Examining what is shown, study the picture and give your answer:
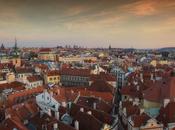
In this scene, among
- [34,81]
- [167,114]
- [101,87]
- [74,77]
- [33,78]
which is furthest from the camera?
[74,77]

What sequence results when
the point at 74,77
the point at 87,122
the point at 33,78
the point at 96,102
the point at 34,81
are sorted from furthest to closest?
the point at 74,77 < the point at 33,78 < the point at 34,81 < the point at 96,102 < the point at 87,122

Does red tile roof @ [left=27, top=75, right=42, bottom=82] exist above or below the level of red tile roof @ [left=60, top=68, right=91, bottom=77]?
below

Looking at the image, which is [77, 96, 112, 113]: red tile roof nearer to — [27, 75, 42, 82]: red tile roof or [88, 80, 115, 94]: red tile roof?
[88, 80, 115, 94]: red tile roof

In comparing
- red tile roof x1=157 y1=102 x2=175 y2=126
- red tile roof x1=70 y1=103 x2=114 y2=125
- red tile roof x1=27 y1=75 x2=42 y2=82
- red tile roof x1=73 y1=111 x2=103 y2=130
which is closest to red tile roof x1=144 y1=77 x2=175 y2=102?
red tile roof x1=157 y1=102 x2=175 y2=126

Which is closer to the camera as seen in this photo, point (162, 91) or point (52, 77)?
point (162, 91)

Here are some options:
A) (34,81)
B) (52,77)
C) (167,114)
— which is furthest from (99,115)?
(52,77)

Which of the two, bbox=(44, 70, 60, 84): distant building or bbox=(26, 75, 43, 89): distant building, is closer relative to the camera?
bbox=(26, 75, 43, 89): distant building

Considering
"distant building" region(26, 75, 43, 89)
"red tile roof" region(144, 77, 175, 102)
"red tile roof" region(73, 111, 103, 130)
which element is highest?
"red tile roof" region(144, 77, 175, 102)

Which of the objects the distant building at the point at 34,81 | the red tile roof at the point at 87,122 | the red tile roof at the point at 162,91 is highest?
the red tile roof at the point at 162,91

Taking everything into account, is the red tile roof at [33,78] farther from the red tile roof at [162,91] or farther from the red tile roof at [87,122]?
the red tile roof at [87,122]

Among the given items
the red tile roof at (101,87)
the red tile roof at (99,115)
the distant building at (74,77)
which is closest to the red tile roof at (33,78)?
the distant building at (74,77)

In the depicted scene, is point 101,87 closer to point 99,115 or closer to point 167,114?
point 99,115
